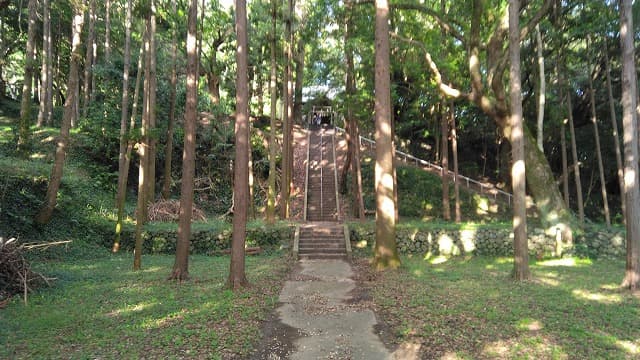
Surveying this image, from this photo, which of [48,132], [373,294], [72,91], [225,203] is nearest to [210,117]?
[225,203]

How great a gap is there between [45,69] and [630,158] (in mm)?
22406

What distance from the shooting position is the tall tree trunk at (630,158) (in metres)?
7.77

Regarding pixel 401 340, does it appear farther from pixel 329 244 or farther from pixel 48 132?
pixel 48 132

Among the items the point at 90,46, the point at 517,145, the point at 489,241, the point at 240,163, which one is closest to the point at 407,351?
the point at 240,163

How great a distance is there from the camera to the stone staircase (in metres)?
14.1

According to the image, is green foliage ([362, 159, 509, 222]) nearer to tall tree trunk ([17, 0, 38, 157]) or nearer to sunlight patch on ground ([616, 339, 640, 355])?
tall tree trunk ([17, 0, 38, 157])

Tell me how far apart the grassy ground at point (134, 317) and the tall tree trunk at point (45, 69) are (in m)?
12.2

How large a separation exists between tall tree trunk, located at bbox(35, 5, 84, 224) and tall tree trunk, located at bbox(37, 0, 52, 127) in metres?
7.37

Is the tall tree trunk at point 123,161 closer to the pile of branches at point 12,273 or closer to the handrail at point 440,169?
the pile of branches at point 12,273

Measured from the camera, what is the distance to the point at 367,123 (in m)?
19.5

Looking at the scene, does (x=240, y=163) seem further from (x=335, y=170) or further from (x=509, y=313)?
(x=335, y=170)

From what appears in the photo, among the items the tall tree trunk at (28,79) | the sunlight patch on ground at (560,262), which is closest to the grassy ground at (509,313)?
the sunlight patch on ground at (560,262)

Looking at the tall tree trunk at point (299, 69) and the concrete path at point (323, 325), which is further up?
the tall tree trunk at point (299, 69)

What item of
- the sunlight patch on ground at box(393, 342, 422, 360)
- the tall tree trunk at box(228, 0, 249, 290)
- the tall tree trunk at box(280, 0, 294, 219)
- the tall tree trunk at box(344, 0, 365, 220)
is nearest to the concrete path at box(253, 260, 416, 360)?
the sunlight patch on ground at box(393, 342, 422, 360)
